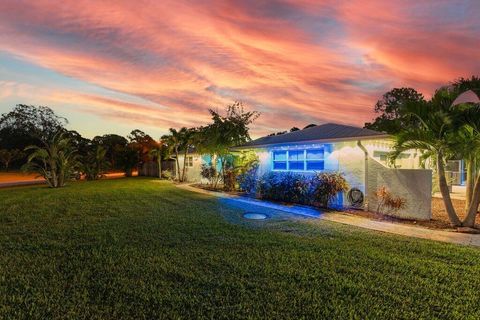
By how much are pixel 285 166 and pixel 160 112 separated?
19505 mm

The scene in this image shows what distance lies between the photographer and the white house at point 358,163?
10.0 meters

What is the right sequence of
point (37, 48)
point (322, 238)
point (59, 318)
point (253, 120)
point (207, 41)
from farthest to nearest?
point (253, 120)
point (37, 48)
point (207, 41)
point (322, 238)
point (59, 318)

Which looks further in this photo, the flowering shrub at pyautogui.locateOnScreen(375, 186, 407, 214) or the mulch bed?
the flowering shrub at pyautogui.locateOnScreen(375, 186, 407, 214)

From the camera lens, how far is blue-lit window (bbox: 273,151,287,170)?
53.4 feet

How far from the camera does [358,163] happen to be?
1230cm

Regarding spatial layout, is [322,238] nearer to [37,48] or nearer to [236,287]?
[236,287]

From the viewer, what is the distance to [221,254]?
19.5ft

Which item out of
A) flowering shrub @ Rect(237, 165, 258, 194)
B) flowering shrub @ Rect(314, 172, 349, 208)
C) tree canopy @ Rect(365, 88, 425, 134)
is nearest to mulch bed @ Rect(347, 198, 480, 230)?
flowering shrub @ Rect(314, 172, 349, 208)

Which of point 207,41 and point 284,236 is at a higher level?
point 207,41

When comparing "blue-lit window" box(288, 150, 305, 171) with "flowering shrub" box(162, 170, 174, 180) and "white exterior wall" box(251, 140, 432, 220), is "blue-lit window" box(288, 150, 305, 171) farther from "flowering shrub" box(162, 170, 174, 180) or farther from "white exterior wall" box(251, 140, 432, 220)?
"flowering shrub" box(162, 170, 174, 180)

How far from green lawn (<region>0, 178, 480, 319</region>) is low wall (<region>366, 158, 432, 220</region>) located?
302cm

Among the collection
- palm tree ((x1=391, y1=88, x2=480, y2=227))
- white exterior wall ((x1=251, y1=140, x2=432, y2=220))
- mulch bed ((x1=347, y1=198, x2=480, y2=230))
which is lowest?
mulch bed ((x1=347, y1=198, x2=480, y2=230))

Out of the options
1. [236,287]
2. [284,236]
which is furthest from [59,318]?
[284,236]

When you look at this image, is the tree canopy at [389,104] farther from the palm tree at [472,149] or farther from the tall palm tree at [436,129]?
the tall palm tree at [436,129]
